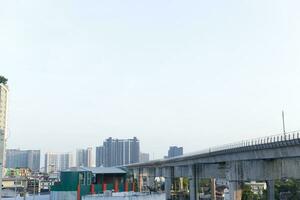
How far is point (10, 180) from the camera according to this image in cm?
15412

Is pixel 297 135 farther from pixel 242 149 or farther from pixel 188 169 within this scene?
pixel 188 169

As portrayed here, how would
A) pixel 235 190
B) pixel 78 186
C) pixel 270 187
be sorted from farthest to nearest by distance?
pixel 78 186 < pixel 235 190 < pixel 270 187


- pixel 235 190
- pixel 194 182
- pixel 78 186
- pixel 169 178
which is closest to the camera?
pixel 235 190

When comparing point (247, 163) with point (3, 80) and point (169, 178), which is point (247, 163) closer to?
point (169, 178)

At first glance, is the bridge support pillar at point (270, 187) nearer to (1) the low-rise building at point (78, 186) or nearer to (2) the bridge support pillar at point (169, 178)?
(1) the low-rise building at point (78, 186)

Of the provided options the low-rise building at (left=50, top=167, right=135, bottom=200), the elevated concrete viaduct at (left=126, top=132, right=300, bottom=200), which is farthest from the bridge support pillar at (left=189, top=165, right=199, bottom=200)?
the low-rise building at (left=50, top=167, right=135, bottom=200)

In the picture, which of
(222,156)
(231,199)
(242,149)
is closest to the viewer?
(242,149)

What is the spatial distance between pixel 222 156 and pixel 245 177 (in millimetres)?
8047

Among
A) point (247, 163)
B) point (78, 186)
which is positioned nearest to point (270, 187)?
point (247, 163)

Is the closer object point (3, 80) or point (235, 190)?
point (235, 190)

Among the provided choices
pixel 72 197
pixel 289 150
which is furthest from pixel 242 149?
pixel 72 197

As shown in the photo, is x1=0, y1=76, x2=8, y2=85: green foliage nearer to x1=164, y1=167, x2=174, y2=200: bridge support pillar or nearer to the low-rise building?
x1=164, y1=167, x2=174, y2=200: bridge support pillar

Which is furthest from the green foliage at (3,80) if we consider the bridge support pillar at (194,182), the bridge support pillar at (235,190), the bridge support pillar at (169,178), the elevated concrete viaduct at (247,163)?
the bridge support pillar at (235,190)

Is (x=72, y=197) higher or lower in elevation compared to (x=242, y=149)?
lower
